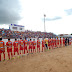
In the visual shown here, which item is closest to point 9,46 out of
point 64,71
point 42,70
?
point 42,70

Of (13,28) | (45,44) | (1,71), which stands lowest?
(1,71)

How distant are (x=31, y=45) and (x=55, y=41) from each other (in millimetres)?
5382

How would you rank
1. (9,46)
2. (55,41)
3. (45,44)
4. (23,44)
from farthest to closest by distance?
1. (55,41)
2. (45,44)
3. (23,44)
4. (9,46)

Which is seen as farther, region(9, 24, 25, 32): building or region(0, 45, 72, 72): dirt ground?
region(9, 24, 25, 32): building

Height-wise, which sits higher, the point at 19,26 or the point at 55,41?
the point at 19,26

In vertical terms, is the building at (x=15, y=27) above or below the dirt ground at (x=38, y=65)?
above

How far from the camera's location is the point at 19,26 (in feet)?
97.9

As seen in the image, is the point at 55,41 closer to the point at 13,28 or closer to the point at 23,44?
the point at 23,44

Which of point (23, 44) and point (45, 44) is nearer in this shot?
point (23, 44)

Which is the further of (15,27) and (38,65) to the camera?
(15,27)

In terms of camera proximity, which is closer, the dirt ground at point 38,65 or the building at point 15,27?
the dirt ground at point 38,65

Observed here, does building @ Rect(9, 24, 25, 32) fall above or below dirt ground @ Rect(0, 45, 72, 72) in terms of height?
above

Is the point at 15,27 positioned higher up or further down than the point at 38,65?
higher up

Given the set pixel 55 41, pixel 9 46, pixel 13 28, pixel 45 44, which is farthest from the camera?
pixel 13 28
